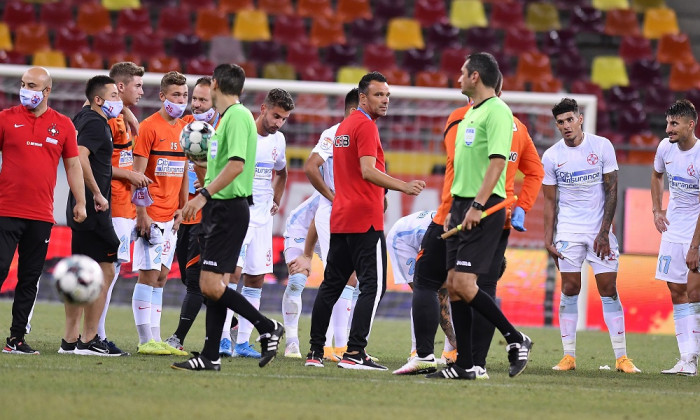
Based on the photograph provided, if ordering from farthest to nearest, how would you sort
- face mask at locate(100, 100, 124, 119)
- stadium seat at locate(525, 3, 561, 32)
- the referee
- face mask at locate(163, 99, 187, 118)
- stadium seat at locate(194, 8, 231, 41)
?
stadium seat at locate(525, 3, 561, 32) < stadium seat at locate(194, 8, 231, 41) < face mask at locate(163, 99, 187, 118) < face mask at locate(100, 100, 124, 119) < the referee

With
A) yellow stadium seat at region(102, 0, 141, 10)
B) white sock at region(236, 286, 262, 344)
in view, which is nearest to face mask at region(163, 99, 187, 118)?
white sock at region(236, 286, 262, 344)

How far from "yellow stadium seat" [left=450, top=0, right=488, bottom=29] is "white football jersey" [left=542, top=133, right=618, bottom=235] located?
1251 cm

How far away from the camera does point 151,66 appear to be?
18469 mm

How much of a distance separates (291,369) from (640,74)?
15.0 metres

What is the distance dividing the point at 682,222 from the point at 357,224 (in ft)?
10.7

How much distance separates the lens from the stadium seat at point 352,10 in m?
21.1

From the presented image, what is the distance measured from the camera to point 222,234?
275 inches

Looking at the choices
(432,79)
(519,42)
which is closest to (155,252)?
(432,79)

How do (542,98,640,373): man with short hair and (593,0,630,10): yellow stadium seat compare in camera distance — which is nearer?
(542,98,640,373): man with short hair

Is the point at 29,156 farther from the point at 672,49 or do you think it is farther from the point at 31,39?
the point at 672,49

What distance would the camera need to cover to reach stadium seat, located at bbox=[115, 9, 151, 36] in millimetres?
19969

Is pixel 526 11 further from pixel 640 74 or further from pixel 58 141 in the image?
pixel 58 141

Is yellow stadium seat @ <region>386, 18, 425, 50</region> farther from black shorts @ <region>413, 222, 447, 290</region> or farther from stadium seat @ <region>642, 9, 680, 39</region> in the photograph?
black shorts @ <region>413, 222, 447, 290</region>

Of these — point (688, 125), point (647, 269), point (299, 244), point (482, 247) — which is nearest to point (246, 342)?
point (299, 244)
